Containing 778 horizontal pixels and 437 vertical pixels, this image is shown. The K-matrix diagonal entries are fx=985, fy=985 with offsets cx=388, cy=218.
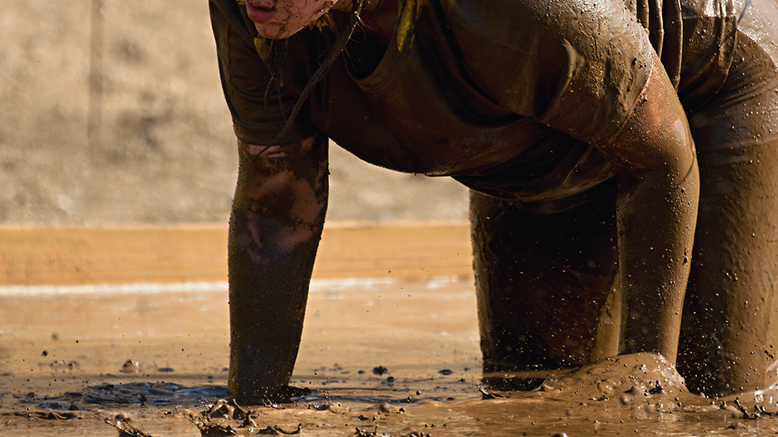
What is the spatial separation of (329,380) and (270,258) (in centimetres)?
53

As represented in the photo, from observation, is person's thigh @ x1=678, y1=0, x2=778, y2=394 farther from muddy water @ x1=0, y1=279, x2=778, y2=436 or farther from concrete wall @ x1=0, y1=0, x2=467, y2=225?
concrete wall @ x1=0, y1=0, x2=467, y2=225

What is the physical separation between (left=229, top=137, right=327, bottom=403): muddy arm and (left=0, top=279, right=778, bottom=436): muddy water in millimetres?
100

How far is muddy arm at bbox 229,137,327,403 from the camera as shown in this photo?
184cm

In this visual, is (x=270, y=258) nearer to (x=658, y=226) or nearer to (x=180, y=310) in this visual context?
(x=658, y=226)

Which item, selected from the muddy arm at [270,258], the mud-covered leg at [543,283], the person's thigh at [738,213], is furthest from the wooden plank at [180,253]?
the person's thigh at [738,213]

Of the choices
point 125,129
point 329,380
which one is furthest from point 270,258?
point 125,129

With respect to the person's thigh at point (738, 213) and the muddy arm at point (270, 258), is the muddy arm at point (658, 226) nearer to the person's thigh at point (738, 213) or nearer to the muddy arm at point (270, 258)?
the person's thigh at point (738, 213)

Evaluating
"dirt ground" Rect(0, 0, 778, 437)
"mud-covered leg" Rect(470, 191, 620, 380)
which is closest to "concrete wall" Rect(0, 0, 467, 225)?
"dirt ground" Rect(0, 0, 778, 437)

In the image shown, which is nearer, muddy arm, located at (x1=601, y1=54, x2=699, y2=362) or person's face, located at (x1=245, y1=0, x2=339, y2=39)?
person's face, located at (x1=245, y1=0, x2=339, y2=39)

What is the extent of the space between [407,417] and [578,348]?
93 centimetres

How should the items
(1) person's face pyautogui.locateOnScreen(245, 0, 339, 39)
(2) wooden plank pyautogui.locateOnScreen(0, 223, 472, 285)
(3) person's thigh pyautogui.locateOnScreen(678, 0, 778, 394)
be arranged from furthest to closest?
(2) wooden plank pyautogui.locateOnScreen(0, 223, 472, 285)
(3) person's thigh pyautogui.locateOnScreen(678, 0, 778, 394)
(1) person's face pyautogui.locateOnScreen(245, 0, 339, 39)

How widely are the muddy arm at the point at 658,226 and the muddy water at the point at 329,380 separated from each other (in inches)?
2.7

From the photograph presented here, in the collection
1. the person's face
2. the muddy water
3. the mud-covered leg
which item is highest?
the person's face

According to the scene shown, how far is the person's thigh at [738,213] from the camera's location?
178 centimetres
